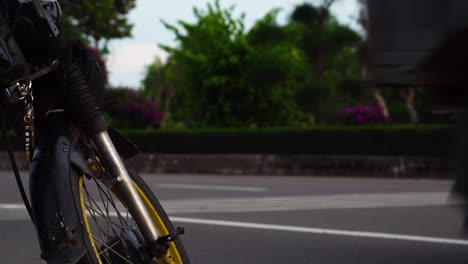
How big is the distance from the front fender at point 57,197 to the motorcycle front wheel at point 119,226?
0.29ft

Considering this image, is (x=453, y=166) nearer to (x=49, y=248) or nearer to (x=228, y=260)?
(x=49, y=248)

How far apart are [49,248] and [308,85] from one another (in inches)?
629

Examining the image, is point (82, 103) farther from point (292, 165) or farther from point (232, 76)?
point (232, 76)

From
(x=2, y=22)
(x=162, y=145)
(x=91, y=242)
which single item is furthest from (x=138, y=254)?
(x=162, y=145)

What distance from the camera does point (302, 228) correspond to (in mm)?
5832

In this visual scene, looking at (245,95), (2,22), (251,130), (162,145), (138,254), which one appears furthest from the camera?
(245,95)

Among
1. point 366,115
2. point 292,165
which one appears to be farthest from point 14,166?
point 366,115

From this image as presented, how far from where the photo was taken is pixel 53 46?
94.6 inches

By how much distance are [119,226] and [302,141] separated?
546 inches

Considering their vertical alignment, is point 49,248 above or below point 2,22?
below

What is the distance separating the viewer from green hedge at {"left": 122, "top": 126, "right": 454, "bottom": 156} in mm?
14734

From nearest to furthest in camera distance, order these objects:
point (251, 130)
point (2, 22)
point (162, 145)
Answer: point (2, 22), point (251, 130), point (162, 145)

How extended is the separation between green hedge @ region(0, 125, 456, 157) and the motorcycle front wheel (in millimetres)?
10961

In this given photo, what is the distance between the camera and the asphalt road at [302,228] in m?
4.66
